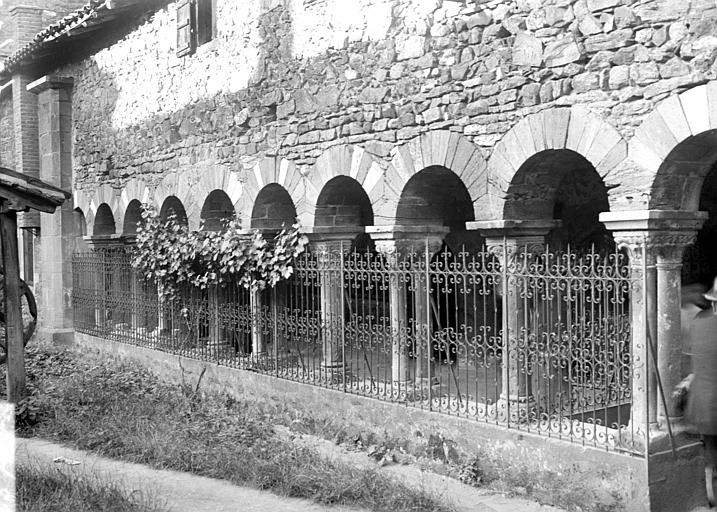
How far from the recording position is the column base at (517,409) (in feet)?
21.2

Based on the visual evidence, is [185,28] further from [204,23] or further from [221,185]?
[221,185]

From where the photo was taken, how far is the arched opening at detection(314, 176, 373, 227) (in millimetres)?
8742

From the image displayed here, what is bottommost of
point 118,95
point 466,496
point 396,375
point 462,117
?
point 466,496

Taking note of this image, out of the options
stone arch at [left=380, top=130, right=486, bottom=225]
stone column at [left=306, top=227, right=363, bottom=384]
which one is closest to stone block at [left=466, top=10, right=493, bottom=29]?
stone arch at [left=380, top=130, right=486, bottom=225]

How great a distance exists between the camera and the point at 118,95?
13.2 m

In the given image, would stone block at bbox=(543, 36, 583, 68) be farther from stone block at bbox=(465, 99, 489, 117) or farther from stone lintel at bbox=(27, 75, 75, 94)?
stone lintel at bbox=(27, 75, 75, 94)

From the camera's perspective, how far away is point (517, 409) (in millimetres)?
6520

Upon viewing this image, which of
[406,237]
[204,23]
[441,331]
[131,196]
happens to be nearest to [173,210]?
[131,196]

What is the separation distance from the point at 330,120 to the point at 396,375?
2.78m

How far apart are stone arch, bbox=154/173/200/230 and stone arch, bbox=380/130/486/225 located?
151 inches

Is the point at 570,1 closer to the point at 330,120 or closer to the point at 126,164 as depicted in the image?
the point at 330,120

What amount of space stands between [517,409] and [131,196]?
820 cm

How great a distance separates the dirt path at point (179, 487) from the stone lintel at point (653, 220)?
9.18ft

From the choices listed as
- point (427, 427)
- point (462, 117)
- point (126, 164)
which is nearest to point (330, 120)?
point (462, 117)
